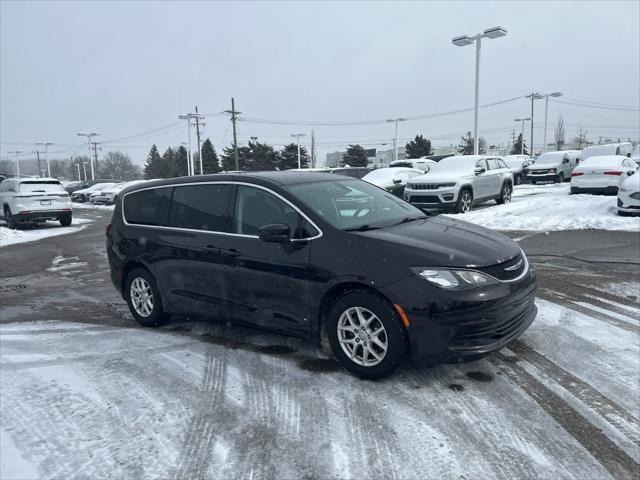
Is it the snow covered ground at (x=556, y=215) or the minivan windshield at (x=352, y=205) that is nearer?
the minivan windshield at (x=352, y=205)

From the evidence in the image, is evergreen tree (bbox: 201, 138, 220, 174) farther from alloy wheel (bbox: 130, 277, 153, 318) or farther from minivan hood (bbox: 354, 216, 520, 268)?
minivan hood (bbox: 354, 216, 520, 268)

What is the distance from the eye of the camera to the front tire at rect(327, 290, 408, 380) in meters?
3.66

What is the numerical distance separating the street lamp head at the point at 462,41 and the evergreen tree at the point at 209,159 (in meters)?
47.3

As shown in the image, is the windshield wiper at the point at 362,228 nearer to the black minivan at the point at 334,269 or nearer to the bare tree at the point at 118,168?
the black minivan at the point at 334,269

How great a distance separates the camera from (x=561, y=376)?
3.90 metres

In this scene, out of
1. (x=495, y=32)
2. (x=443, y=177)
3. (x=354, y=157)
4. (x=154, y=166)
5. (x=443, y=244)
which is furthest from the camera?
(x=154, y=166)

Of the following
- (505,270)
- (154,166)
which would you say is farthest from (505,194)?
(154,166)

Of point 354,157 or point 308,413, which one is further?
point 354,157

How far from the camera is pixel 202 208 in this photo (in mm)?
4980

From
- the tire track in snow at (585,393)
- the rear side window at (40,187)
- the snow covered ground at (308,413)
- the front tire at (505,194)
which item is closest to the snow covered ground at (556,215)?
the front tire at (505,194)

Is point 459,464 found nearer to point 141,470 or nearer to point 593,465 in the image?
point 593,465

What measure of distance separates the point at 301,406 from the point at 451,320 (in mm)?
1228

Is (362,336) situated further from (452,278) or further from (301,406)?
(452,278)

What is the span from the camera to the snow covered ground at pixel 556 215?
11.7 metres
